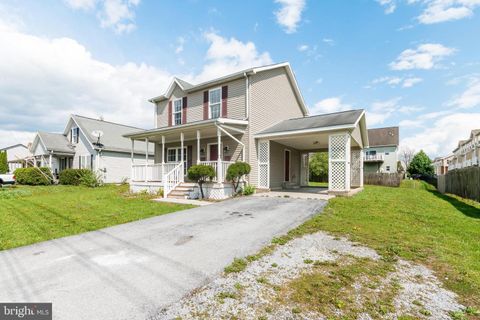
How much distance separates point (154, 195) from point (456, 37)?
51.2 feet

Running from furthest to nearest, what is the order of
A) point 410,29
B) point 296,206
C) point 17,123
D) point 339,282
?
point 17,123 → point 410,29 → point 296,206 → point 339,282

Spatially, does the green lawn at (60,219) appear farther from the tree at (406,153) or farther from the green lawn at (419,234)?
the tree at (406,153)

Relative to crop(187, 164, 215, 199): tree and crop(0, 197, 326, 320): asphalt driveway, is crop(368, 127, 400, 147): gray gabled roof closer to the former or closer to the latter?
crop(187, 164, 215, 199): tree

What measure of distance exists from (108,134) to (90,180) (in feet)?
20.8

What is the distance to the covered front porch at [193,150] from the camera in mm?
11898

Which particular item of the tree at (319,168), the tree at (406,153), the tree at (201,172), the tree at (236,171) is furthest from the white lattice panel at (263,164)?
the tree at (406,153)

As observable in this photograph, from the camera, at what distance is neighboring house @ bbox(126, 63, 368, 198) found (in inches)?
447

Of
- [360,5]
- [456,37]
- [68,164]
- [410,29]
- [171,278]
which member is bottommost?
[171,278]

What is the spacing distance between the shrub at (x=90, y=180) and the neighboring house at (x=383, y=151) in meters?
38.3

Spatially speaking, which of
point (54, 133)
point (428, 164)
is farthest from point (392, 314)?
point (428, 164)

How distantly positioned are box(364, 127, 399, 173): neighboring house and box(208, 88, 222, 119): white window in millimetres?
33655

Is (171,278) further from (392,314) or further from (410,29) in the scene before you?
(410,29)

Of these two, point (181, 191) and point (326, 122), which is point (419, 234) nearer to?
point (326, 122)

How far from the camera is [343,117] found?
469 inches
